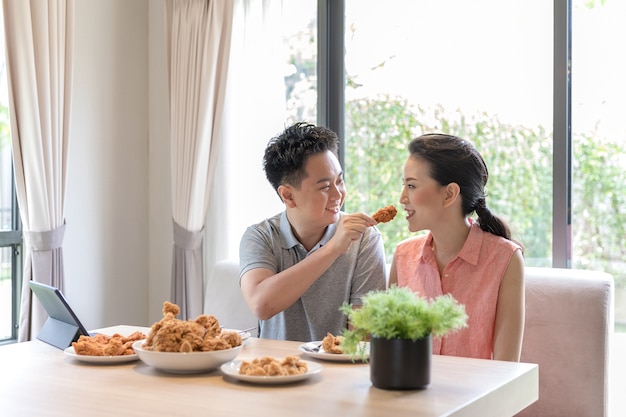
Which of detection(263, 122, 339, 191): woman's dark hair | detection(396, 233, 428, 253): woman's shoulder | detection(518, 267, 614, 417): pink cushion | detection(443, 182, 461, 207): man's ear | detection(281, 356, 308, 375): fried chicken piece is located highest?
detection(263, 122, 339, 191): woman's dark hair

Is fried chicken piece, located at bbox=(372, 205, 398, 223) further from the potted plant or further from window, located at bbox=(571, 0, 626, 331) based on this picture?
window, located at bbox=(571, 0, 626, 331)

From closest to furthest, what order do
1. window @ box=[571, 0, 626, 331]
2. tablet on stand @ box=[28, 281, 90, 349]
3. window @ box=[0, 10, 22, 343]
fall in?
tablet on stand @ box=[28, 281, 90, 349] → window @ box=[571, 0, 626, 331] → window @ box=[0, 10, 22, 343]

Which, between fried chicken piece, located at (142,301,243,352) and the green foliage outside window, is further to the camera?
the green foliage outside window

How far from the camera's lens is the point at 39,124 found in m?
3.71

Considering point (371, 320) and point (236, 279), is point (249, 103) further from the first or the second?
point (371, 320)

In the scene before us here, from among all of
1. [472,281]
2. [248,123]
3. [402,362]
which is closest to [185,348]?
[402,362]

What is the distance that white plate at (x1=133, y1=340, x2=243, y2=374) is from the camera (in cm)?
164

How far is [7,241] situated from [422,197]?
90.2 inches

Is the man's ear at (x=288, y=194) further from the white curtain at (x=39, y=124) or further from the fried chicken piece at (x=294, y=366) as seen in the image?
the white curtain at (x=39, y=124)

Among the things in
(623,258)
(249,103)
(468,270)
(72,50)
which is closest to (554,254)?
(623,258)

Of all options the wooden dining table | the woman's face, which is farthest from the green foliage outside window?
the wooden dining table

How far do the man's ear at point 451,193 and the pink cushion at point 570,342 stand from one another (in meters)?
0.48

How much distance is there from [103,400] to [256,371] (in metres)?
0.29

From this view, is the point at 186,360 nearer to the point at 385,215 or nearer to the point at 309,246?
the point at 385,215
